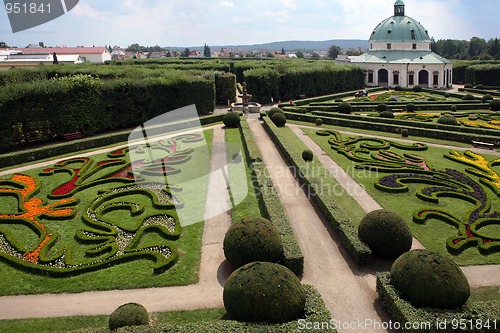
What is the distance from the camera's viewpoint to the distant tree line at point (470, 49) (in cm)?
12469

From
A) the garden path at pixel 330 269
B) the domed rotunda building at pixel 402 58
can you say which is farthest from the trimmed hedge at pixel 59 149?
the domed rotunda building at pixel 402 58

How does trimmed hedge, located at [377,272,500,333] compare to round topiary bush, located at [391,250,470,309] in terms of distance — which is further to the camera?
round topiary bush, located at [391,250,470,309]

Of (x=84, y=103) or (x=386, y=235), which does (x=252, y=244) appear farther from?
(x=84, y=103)

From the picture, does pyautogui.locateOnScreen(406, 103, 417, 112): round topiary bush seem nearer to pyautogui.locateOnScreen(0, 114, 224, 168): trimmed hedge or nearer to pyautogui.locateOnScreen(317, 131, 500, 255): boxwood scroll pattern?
pyautogui.locateOnScreen(317, 131, 500, 255): boxwood scroll pattern

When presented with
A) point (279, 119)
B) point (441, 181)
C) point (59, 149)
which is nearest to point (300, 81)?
point (279, 119)

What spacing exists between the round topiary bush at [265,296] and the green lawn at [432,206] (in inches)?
323

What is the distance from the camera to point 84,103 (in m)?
37.3

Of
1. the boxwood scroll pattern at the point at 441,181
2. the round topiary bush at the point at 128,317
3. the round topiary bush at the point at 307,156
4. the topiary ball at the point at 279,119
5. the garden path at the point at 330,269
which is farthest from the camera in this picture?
the topiary ball at the point at 279,119

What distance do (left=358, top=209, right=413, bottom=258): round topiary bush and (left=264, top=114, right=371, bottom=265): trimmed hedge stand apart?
1.55ft

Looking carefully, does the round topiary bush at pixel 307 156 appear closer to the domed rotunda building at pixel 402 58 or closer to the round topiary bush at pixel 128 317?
the round topiary bush at pixel 128 317

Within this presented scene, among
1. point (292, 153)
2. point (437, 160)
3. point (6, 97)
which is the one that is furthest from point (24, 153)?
point (437, 160)

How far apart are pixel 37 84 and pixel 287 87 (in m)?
37.6

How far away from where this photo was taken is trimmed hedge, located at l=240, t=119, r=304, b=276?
48.1ft

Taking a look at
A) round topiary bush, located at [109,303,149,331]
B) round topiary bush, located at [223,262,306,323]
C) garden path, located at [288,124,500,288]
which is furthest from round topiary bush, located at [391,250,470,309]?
round topiary bush, located at [109,303,149,331]
